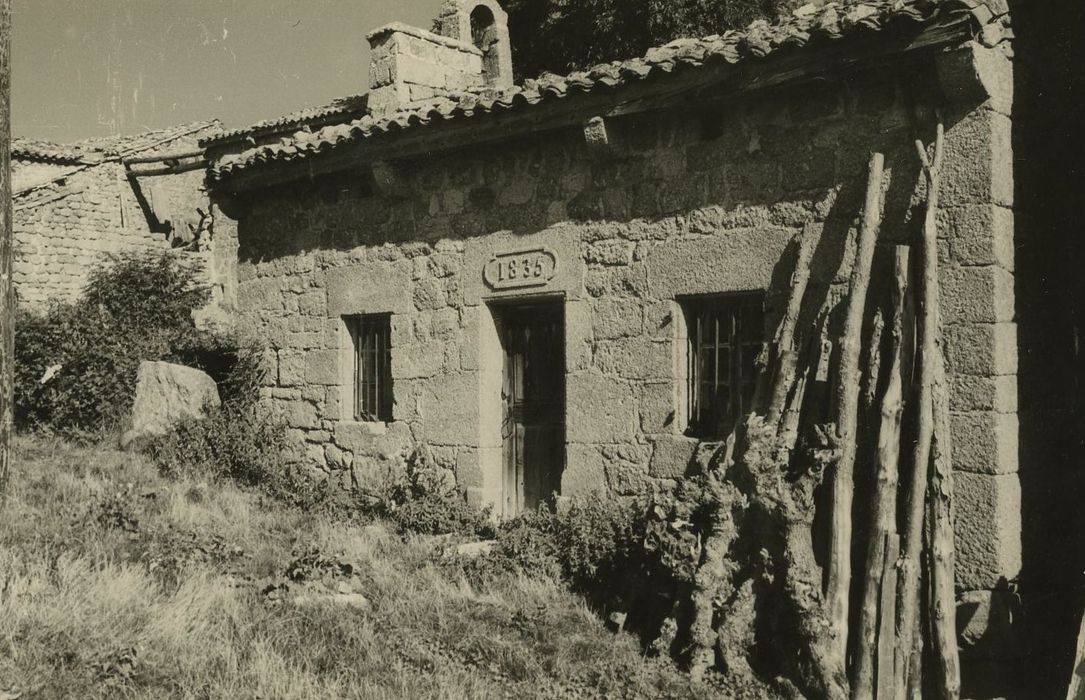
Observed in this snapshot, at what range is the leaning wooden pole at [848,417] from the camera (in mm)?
5578

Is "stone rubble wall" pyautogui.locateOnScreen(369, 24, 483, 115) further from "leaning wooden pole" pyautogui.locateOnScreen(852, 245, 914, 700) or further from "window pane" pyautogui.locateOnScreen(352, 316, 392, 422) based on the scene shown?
"leaning wooden pole" pyautogui.locateOnScreen(852, 245, 914, 700)

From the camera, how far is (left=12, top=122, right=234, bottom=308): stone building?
1641 cm

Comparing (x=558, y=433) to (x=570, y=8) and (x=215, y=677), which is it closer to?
(x=215, y=677)

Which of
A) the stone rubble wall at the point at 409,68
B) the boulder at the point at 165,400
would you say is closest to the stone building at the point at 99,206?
the stone rubble wall at the point at 409,68

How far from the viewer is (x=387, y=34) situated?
11.4m

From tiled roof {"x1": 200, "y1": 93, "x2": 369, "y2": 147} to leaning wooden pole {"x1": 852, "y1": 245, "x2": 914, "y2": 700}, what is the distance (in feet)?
38.5

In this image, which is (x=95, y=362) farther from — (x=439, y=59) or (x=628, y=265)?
(x=628, y=265)

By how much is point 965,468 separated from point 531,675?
267cm

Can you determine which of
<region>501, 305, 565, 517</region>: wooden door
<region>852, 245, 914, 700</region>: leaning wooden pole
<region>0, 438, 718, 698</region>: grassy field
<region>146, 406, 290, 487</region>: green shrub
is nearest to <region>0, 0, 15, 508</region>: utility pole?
<region>0, 438, 718, 698</region>: grassy field

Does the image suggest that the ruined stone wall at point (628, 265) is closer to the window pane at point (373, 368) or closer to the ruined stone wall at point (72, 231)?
the window pane at point (373, 368)

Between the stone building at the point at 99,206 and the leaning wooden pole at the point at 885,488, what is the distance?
35.4 feet

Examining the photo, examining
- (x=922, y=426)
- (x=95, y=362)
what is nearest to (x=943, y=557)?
(x=922, y=426)

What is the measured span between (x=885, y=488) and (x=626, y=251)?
266cm

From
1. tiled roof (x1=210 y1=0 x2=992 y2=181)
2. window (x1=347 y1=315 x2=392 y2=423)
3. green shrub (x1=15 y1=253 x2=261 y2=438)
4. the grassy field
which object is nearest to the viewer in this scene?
the grassy field
